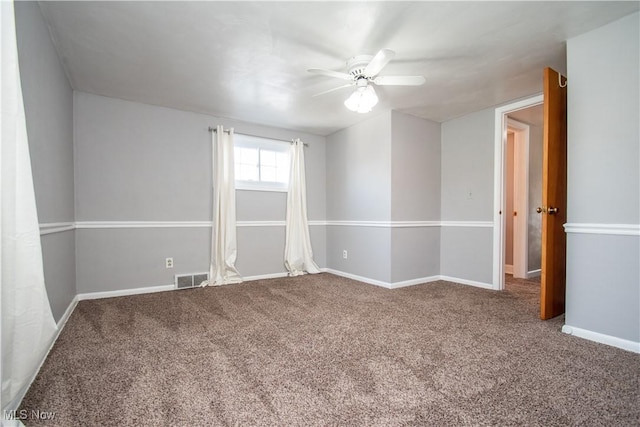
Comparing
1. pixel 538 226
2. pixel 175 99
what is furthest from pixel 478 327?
pixel 175 99

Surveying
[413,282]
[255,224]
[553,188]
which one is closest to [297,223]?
[255,224]

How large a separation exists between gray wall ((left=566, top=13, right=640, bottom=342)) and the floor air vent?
3.53m

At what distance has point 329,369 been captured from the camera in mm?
1540

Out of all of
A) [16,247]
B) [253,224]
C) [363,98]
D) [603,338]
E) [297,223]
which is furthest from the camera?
[297,223]

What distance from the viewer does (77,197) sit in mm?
2912

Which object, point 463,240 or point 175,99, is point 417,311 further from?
point 175,99

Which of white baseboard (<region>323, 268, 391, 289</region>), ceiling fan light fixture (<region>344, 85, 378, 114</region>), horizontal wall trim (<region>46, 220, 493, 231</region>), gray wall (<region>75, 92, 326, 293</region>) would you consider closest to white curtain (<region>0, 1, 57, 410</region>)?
horizontal wall trim (<region>46, 220, 493, 231</region>)

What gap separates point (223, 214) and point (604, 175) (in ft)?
11.5

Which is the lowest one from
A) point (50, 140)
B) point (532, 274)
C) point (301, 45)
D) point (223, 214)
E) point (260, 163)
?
point (532, 274)

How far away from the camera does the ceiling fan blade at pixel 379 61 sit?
5.95 ft

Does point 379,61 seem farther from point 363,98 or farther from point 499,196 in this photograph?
point 499,196

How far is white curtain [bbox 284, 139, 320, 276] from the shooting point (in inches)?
162

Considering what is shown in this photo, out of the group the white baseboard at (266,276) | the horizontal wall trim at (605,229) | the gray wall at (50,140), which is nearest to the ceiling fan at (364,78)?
the horizontal wall trim at (605,229)

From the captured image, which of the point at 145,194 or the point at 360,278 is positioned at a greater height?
the point at 145,194
